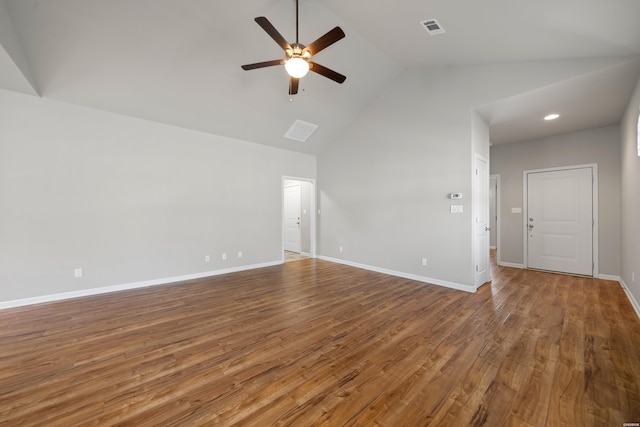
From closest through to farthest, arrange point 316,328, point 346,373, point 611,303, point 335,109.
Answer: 1. point 346,373
2. point 316,328
3. point 611,303
4. point 335,109

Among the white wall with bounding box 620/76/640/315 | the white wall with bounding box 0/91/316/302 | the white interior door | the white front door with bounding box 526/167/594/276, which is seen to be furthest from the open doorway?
the white wall with bounding box 620/76/640/315

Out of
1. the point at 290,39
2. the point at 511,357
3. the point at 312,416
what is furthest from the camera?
the point at 290,39

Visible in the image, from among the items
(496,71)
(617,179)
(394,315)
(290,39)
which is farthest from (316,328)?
(617,179)

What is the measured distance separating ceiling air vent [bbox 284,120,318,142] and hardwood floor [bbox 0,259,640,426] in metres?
3.56

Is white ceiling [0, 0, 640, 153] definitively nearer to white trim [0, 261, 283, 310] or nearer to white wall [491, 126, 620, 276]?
white wall [491, 126, 620, 276]

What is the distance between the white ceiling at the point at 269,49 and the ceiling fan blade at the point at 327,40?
2.62ft

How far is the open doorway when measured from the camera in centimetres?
689

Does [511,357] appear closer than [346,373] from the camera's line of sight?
No

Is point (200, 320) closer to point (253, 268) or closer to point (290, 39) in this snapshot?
point (253, 268)

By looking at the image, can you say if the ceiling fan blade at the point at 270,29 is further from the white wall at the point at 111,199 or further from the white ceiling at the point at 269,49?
the white wall at the point at 111,199

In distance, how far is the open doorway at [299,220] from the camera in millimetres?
6895

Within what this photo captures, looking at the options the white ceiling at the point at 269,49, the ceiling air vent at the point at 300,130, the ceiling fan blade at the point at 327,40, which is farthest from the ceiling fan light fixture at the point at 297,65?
the ceiling air vent at the point at 300,130

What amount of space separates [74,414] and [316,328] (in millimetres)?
1914

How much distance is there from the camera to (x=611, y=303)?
3.42m
